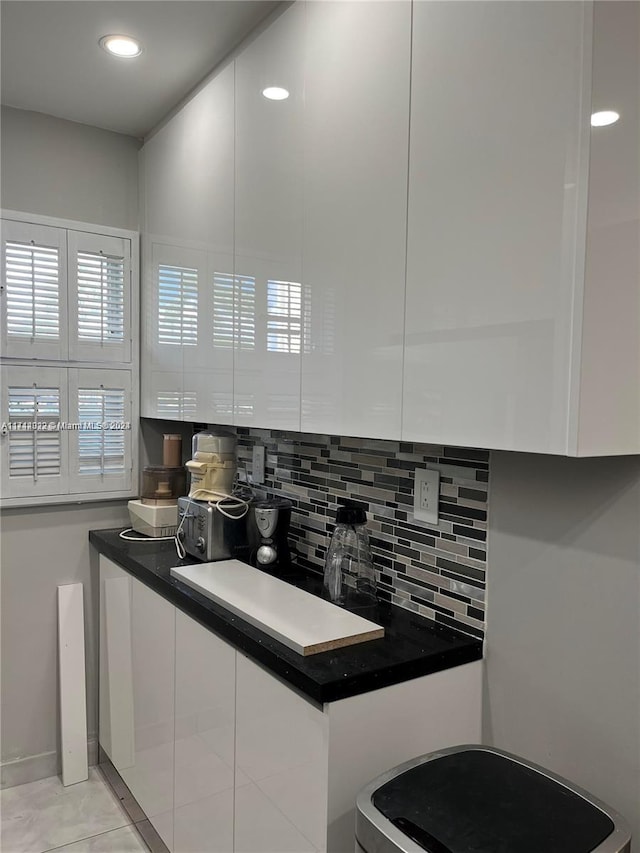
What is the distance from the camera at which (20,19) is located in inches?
69.3

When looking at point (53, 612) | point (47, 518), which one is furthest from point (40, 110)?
point (53, 612)

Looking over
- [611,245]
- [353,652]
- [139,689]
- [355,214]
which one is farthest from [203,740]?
[611,245]

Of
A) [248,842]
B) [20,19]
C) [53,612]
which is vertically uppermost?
[20,19]

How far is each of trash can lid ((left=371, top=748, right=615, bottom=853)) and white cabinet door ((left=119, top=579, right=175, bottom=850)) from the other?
96cm

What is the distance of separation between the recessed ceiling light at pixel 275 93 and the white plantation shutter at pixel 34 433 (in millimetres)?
1299

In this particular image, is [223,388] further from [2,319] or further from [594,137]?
[594,137]

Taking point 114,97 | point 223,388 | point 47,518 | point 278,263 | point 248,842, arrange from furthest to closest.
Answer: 1. point 47,518
2. point 114,97
3. point 223,388
4. point 278,263
5. point 248,842

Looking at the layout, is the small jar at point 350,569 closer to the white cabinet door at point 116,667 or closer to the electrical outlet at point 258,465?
the electrical outlet at point 258,465

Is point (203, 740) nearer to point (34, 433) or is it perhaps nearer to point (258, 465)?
point (258, 465)

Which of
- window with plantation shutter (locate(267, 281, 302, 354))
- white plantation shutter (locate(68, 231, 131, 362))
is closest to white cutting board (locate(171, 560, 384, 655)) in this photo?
window with plantation shutter (locate(267, 281, 302, 354))

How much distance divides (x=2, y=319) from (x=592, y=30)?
6.84 feet

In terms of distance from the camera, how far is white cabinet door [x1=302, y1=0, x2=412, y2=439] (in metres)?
1.27

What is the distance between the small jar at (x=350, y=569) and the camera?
1.65 metres

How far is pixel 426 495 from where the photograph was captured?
5.18 feet
